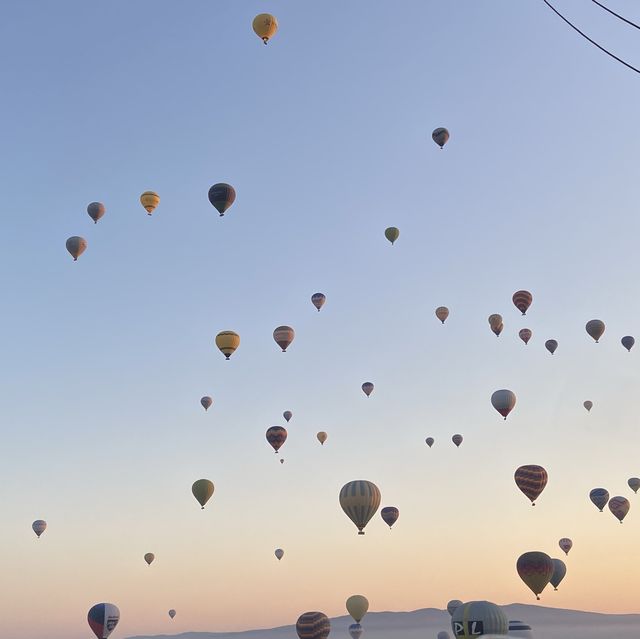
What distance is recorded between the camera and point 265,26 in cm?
4869

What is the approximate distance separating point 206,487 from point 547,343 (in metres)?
28.6

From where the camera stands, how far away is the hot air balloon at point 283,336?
63.1m

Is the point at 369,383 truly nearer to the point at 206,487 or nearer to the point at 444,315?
the point at 444,315

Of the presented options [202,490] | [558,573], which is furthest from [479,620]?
[202,490]

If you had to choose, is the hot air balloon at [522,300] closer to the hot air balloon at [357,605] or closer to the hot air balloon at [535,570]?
the hot air balloon at [535,570]

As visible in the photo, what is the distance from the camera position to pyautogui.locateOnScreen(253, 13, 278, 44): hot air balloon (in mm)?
48625

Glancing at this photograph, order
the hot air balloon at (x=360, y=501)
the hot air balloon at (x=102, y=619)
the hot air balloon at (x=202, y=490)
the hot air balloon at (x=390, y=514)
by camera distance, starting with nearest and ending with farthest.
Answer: the hot air balloon at (x=360, y=501) → the hot air balloon at (x=102, y=619) → the hot air balloon at (x=202, y=490) → the hot air balloon at (x=390, y=514)

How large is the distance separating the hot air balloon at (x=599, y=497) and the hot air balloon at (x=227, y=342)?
29751 mm

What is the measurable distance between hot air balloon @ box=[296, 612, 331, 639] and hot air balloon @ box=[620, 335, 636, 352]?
30.0m

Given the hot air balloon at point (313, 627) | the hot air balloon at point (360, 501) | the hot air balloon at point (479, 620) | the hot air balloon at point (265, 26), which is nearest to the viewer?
the hot air balloon at point (479, 620)

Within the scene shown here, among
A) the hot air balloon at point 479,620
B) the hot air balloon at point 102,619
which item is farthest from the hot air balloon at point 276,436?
the hot air balloon at point 479,620

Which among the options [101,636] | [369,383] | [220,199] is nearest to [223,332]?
[220,199]

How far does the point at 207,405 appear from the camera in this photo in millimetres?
67625

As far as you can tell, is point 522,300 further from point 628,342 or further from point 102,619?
point 102,619
